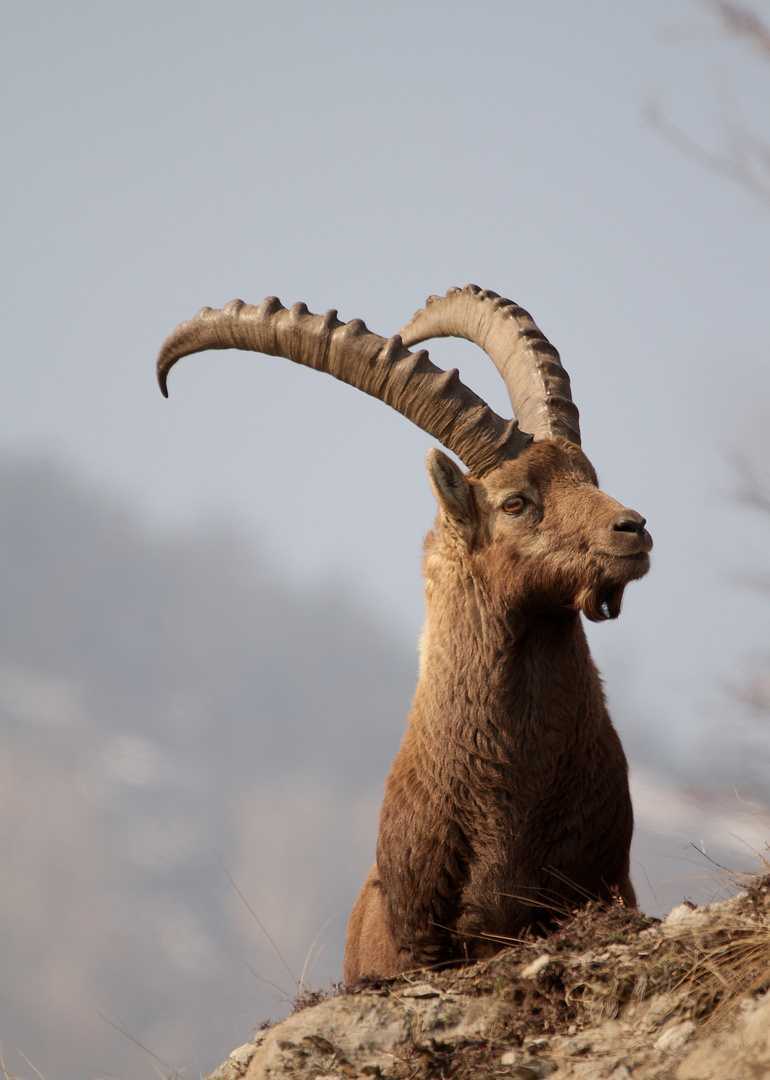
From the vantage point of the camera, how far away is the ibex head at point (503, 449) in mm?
5711

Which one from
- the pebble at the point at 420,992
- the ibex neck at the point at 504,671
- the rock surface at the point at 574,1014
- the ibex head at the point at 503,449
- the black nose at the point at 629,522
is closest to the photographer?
the rock surface at the point at 574,1014

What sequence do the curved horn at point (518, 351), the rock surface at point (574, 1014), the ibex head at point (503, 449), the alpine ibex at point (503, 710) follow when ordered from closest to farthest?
the rock surface at point (574, 1014)
the ibex head at point (503, 449)
the alpine ibex at point (503, 710)
the curved horn at point (518, 351)

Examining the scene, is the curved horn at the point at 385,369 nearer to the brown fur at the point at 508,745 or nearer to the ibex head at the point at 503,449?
the ibex head at the point at 503,449

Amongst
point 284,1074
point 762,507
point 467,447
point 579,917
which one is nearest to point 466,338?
point 467,447

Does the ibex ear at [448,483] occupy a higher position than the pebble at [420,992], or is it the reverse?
the ibex ear at [448,483]

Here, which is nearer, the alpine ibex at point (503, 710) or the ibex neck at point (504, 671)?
the alpine ibex at point (503, 710)

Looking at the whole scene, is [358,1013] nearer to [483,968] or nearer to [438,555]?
[483,968]

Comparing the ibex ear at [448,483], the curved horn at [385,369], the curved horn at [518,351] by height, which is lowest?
the ibex ear at [448,483]

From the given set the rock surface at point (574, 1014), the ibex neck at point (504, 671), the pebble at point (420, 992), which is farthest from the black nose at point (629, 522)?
the pebble at point (420, 992)

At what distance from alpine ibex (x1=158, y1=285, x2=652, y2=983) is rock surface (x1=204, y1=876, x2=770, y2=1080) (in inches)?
25.8

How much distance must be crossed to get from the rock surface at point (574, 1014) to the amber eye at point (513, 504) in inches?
86.4

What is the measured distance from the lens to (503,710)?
5.96 m

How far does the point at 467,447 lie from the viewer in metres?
6.36

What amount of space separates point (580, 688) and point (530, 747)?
1.61 ft
